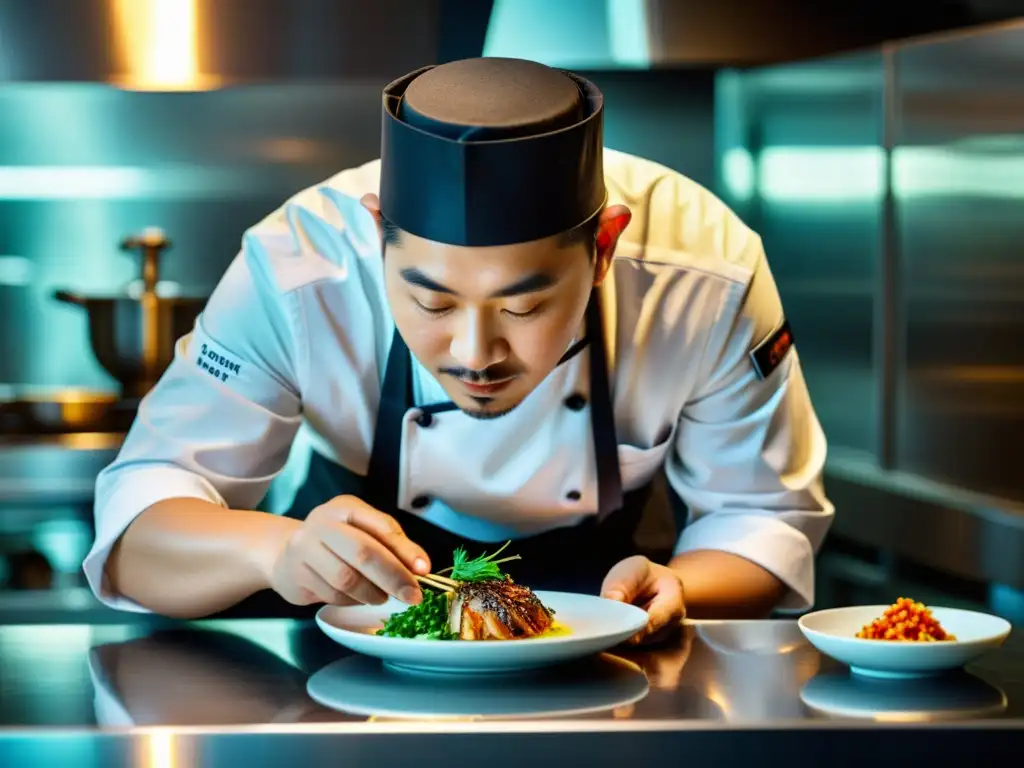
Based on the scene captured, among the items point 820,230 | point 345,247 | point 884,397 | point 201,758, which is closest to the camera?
point 201,758

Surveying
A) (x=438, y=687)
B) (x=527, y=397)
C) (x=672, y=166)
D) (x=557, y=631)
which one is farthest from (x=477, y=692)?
(x=672, y=166)

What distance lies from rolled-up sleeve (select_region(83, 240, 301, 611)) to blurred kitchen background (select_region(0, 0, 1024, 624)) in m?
0.43

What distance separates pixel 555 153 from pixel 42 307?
2.27 meters

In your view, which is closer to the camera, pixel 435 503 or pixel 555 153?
pixel 555 153

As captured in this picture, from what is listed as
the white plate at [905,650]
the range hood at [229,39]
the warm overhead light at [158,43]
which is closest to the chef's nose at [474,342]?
the white plate at [905,650]

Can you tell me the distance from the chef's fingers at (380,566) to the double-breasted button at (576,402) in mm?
604

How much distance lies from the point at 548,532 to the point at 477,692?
0.79 m

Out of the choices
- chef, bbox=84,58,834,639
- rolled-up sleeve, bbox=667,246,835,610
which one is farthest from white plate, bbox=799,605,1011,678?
rolled-up sleeve, bbox=667,246,835,610

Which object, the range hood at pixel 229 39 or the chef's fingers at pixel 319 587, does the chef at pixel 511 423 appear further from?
the range hood at pixel 229 39

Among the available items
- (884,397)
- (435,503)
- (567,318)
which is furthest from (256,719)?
(884,397)

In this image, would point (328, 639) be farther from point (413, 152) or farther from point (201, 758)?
point (413, 152)

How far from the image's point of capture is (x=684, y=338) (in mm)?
1765

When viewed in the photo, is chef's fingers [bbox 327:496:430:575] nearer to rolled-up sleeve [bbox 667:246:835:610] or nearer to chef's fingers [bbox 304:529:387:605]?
chef's fingers [bbox 304:529:387:605]

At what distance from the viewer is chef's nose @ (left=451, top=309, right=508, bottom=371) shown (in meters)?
1.29
